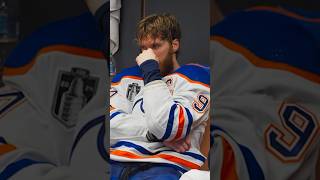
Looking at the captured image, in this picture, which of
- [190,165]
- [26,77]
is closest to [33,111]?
[26,77]

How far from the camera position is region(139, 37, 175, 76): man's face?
57.0 inches

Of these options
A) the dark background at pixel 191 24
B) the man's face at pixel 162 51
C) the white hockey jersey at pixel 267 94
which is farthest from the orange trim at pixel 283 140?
the dark background at pixel 191 24

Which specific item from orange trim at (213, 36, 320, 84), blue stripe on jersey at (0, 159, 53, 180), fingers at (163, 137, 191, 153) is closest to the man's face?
fingers at (163, 137, 191, 153)

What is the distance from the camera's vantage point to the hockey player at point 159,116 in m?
1.19

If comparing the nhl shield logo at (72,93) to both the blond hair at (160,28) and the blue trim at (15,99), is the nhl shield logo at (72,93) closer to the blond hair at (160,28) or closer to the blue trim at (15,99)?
the blue trim at (15,99)

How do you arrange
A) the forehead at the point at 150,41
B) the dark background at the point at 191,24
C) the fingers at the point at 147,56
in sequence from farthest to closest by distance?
1. the dark background at the point at 191,24
2. the forehead at the point at 150,41
3. the fingers at the point at 147,56

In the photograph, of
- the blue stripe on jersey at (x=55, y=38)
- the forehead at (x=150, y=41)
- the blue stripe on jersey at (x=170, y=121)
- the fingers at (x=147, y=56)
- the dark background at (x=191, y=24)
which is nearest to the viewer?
the blue stripe on jersey at (x=55, y=38)

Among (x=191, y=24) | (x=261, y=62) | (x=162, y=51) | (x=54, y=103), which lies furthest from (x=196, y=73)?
(x=54, y=103)

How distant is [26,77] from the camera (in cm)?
63

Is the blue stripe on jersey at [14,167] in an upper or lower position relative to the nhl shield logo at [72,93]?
lower

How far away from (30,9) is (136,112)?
78cm

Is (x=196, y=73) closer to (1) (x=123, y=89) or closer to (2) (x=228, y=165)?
(1) (x=123, y=89)

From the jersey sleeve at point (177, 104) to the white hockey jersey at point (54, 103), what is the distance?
54 cm

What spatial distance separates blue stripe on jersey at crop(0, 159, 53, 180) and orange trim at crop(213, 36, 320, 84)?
37cm
